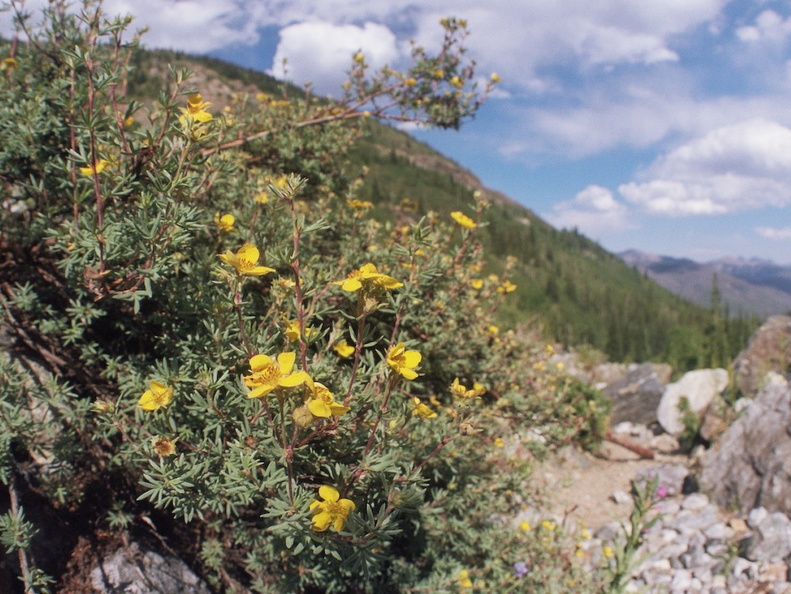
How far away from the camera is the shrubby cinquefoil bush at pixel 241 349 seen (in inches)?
57.9

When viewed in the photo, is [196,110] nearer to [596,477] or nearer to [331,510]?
[331,510]

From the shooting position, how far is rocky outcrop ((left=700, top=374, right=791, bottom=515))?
6262 millimetres

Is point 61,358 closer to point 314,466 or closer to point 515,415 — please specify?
point 314,466

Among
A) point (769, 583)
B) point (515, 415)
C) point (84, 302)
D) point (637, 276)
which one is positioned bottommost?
point (769, 583)

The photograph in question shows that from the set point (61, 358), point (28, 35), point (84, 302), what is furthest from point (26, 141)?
point (61, 358)

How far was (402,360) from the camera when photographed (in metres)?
1.36

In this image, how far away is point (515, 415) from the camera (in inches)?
132

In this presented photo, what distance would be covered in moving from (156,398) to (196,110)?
0.98 meters

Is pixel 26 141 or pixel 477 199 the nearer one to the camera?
pixel 26 141

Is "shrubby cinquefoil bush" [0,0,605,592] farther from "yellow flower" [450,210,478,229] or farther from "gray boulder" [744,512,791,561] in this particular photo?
"gray boulder" [744,512,791,561]

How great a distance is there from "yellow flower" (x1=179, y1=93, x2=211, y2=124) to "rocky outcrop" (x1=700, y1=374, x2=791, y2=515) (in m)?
7.61

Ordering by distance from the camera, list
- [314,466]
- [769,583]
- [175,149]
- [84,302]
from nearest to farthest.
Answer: [314,466] < [175,149] < [84,302] < [769,583]

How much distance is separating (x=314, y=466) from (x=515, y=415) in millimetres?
2118

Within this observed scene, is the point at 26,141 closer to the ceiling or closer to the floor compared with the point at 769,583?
closer to the ceiling
